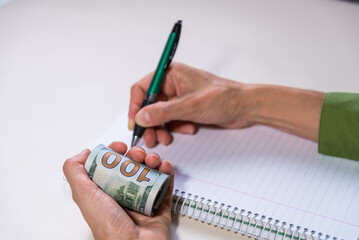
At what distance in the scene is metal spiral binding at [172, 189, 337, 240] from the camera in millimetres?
907

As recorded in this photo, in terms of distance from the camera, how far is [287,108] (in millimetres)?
1199

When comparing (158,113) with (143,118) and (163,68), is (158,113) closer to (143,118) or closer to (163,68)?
(143,118)

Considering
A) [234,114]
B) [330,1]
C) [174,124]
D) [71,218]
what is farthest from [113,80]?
[330,1]

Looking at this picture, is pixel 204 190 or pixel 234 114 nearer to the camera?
pixel 204 190

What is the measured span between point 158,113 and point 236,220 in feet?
1.10

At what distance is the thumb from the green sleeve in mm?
332

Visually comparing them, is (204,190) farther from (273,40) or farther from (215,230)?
(273,40)

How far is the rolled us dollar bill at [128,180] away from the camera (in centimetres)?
90

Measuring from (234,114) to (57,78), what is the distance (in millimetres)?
523

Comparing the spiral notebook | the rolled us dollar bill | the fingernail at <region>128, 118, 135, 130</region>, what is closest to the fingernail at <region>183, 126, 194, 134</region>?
the spiral notebook

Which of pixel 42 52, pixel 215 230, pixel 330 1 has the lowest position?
pixel 215 230

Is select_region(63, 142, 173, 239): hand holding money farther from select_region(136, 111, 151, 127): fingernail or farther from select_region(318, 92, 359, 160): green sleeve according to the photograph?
select_region(318, 92, 359, 160): green sleeve

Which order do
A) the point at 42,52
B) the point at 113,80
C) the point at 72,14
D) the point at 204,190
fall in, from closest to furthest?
the point at 204,190, the point at 113,80, the point at 42,52, the point at 72,14

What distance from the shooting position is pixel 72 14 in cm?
164
